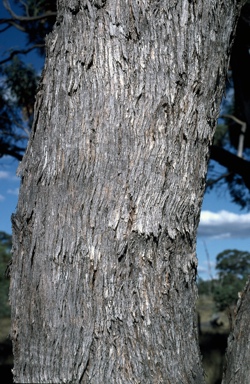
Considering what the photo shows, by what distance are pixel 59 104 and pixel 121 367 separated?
0.74 meters

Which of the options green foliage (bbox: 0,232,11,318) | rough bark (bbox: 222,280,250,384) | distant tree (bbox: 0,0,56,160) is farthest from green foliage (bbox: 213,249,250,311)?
rough bark (bbox: 222,280,250,384)

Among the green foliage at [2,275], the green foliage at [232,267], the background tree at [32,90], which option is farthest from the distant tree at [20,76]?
the green foliage at [232,267]

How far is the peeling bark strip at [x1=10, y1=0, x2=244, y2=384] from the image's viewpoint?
1.49 metres

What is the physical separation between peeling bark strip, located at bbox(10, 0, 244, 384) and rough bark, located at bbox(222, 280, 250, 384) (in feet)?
1.11

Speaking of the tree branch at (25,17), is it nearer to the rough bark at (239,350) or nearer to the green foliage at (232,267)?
the rough bark at (239,350)

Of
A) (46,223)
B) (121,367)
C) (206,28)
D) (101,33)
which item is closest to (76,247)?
(46,223)

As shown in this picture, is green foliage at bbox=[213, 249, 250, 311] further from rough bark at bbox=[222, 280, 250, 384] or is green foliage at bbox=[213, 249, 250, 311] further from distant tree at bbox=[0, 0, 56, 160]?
rough bark at bbox=[222, 280, 250, 384]

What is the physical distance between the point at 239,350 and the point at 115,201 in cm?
83

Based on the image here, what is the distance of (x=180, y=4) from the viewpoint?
1.63 m

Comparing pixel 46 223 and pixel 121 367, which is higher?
pixel 46 223

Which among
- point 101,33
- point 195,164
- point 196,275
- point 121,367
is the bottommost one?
point 121,367

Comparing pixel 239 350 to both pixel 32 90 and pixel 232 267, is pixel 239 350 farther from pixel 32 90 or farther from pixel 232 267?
pixel 232 267

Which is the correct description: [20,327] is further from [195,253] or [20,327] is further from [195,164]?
[195,164]

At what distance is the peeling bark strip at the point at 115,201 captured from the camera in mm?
1489
